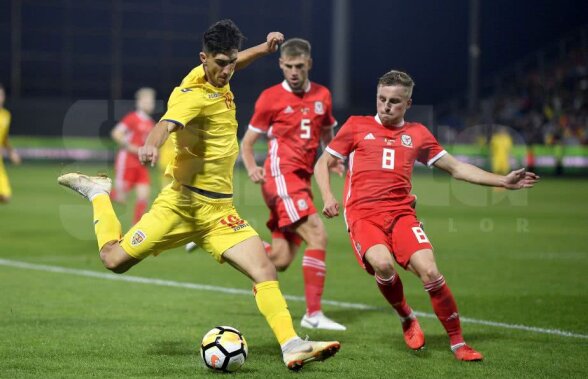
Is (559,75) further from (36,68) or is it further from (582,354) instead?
(582,354)

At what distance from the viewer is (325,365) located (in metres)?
6.48

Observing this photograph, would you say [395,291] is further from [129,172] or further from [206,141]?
[129,172]

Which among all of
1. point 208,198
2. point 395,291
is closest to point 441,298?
point 395,291

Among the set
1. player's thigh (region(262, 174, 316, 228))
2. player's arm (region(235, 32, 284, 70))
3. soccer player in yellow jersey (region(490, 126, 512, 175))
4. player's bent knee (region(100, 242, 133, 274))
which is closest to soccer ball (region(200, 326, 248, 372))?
player's bent knee (region(100, 242, 133, 274))

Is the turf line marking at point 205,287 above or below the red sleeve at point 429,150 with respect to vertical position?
below

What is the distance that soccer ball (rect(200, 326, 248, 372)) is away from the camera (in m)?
6.15

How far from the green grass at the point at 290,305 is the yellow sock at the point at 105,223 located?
2.70 feet

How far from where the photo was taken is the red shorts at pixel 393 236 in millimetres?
6811

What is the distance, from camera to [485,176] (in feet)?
22.6

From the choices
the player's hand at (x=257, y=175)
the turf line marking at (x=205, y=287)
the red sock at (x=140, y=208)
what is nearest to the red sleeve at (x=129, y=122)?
the red sock at (x=140, y=208)

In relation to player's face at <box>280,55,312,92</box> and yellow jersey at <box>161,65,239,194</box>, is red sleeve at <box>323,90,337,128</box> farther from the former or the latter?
yellow jersey at <box>161,65,239,194</box>

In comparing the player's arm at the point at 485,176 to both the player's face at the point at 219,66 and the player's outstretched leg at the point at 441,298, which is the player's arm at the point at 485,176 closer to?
the player's outstretched leg at the point at 441,298

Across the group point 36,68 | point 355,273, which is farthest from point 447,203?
point 36,68

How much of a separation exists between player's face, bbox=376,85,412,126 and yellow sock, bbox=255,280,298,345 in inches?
65.2
